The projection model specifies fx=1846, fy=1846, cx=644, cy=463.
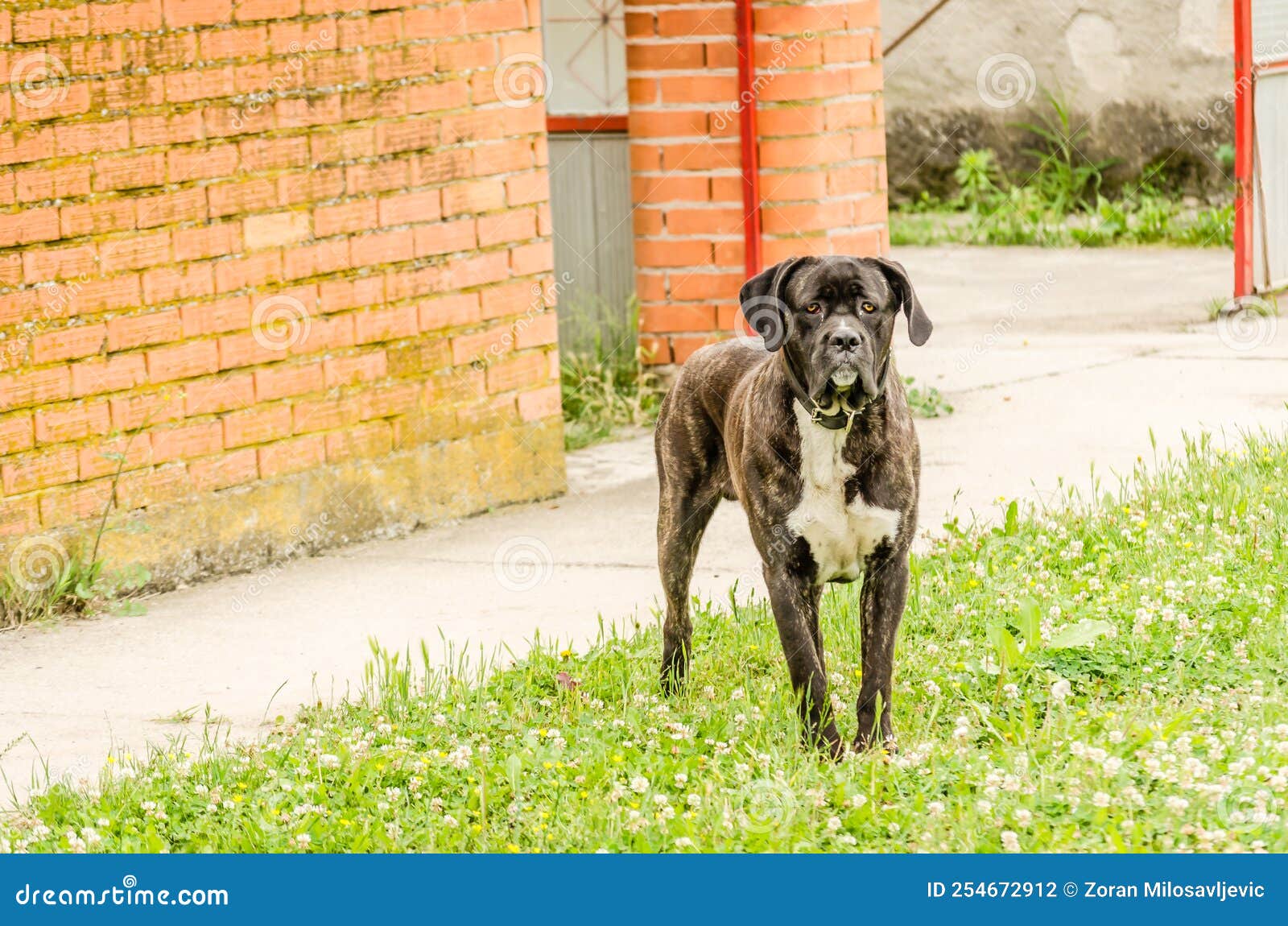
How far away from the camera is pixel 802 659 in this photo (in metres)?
4.71

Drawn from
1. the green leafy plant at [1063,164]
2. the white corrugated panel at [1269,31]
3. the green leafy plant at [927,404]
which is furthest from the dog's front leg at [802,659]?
the green leafy plant at [1063,164]

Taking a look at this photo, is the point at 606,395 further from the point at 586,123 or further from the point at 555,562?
the point at 555,562

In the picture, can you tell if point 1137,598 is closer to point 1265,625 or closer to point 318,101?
point 1265,625

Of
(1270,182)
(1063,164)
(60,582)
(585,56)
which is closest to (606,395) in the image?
(585,56)

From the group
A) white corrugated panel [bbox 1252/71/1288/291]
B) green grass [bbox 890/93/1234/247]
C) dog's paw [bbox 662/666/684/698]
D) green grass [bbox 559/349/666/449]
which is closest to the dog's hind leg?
dog's paw [bbox 662/666/684/698]

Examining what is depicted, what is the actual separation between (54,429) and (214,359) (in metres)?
0.68

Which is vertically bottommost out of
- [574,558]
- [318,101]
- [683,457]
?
[574,558]

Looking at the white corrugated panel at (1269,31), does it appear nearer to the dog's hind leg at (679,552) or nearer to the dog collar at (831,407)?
the dog's hind leg at (679,552)

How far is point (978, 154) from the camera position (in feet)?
50.9

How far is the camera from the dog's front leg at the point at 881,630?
4.75 metres

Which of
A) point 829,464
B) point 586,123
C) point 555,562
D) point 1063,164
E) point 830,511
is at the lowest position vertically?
point 555,562

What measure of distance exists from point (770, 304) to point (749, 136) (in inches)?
154

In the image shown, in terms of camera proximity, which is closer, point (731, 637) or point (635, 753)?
point (635, 753)

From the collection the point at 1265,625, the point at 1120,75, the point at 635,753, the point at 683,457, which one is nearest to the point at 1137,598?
the point at 1265,625
